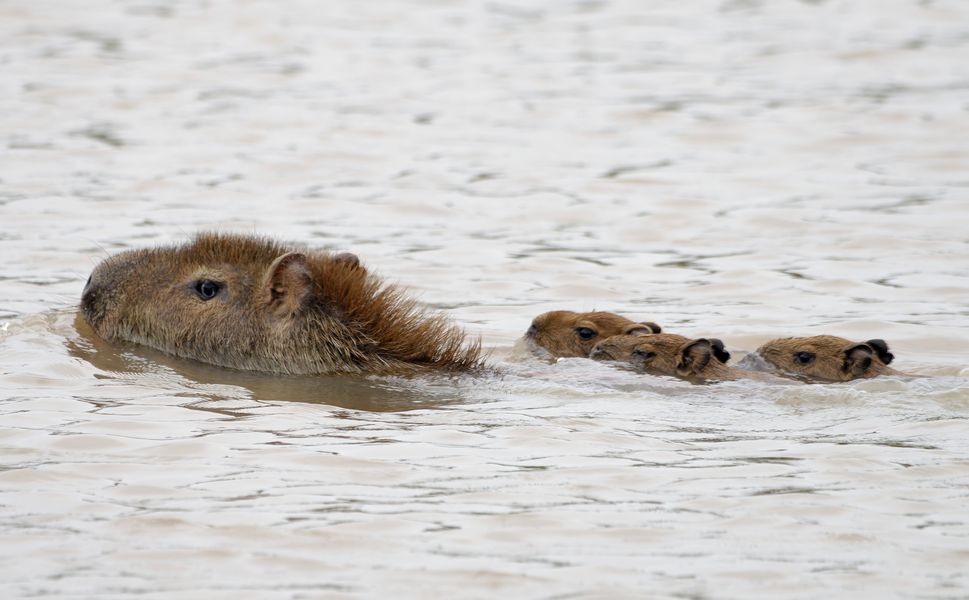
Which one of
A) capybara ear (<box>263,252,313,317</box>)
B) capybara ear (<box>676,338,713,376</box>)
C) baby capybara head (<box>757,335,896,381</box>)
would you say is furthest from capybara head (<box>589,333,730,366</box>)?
capybara ear (<box>263,252,313,317</box>)

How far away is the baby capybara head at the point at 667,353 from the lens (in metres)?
9.21

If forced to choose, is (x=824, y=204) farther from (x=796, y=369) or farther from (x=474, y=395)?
(x=474, y=395)

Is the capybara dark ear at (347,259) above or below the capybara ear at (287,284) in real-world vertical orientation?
above

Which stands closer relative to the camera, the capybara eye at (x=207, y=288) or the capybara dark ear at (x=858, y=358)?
the capybara dark ear at (x=858, y=358)

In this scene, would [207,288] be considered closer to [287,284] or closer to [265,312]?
[265,312]

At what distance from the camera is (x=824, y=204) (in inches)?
586

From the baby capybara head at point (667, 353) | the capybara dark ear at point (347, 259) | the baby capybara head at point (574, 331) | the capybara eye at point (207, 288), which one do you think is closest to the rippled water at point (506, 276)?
the baby capybara head at point (667, 353)

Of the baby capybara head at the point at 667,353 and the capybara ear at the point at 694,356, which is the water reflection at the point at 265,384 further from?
the capybara ear at the point at 694,356

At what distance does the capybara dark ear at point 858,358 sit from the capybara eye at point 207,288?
369cm

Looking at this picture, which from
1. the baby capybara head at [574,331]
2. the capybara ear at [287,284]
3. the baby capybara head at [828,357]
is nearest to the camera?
the capybara ear at [287,284]

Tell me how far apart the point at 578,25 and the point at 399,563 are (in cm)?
1938

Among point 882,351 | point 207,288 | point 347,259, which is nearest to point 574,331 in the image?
point 347,259

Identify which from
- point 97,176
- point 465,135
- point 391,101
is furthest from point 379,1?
point 97,176

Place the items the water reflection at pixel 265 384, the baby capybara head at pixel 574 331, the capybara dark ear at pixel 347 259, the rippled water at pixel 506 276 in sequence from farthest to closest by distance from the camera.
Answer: the baby capybara head at pixel 574 331 → the capybara dark ear at pixel 347 259 → the water reflection at pixel 265 384 → the rippled water at pixel 506 276
